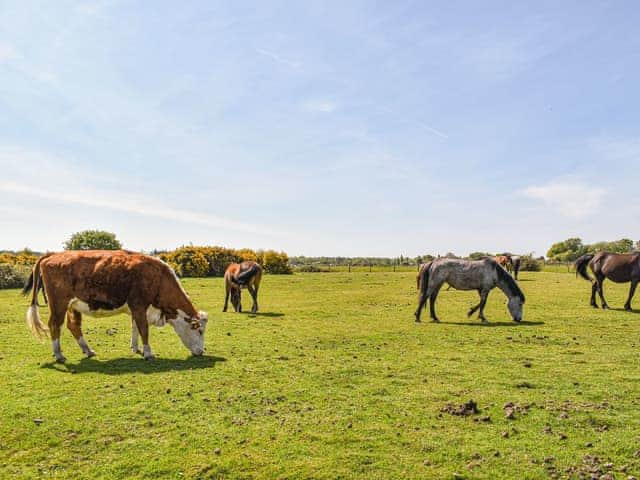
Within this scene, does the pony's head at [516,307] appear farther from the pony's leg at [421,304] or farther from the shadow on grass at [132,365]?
the shadow on grass at [132,365]

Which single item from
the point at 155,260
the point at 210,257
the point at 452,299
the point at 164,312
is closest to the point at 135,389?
the point at 164,312

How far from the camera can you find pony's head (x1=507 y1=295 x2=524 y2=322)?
15.5 metres

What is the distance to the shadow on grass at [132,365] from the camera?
29.2 feet

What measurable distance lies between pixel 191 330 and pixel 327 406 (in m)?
4.60

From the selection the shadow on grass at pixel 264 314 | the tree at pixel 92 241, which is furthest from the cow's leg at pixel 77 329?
the tree at pixel 92 241

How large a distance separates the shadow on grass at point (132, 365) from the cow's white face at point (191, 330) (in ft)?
0.85

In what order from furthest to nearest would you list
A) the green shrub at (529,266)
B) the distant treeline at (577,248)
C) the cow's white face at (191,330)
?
the distant treeline at (577,248) → the green shrub at (529,266) → the cow's white face at (191,330)

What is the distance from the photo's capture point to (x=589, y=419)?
622 centimetres

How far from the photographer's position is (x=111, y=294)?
9594mm

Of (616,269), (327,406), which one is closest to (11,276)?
(327,406)

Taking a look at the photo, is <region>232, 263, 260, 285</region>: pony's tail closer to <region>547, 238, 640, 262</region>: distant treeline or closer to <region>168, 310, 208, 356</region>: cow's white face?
<region>168, 310, 208, 356</region>: cow's white face

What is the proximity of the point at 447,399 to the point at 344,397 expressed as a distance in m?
1.66

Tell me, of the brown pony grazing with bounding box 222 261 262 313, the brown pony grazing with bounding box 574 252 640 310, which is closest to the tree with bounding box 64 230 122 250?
the brown pony grazing with bounding box 222 261 262 313

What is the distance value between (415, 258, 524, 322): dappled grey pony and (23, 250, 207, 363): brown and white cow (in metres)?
8.58
